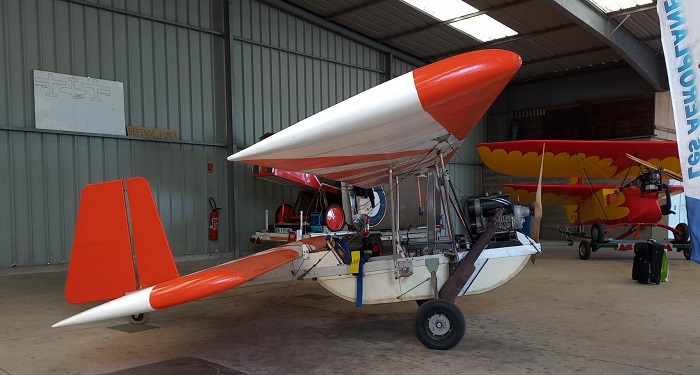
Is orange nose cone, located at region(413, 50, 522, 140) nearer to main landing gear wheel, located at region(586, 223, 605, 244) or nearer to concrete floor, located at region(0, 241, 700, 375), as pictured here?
concrete floor, located at region(0, 241, 700, 375)

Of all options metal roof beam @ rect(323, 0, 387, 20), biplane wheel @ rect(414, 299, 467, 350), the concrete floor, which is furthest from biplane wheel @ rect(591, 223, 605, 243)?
biplane wheel @ rect(414, 299, 467, 350)

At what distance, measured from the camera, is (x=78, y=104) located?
9.90 metres

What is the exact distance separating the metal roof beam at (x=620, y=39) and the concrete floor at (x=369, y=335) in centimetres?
716

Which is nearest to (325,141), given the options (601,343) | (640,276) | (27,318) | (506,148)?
(601,343)

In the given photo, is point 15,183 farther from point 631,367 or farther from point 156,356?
point 631,367

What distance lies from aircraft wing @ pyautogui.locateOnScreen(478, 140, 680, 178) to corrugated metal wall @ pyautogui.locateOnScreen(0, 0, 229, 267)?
688 cm

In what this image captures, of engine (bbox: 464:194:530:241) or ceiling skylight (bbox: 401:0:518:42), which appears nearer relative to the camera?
engine (bbox: 464:194:530:241)

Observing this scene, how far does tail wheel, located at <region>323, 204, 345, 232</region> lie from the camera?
34.1 feet

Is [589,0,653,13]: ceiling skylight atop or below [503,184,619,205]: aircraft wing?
atop

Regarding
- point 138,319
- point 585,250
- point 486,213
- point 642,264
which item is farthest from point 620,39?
point 138,319

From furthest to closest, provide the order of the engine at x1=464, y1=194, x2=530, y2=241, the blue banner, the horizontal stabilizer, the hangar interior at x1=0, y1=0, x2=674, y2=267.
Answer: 1. the hangar interior at x1=0, y1=0, x2=674, y2=267
2. the engine at x1=464, y1=194, x2=530, y2=241
3. the horizontal stabilizer
4. the blue banner

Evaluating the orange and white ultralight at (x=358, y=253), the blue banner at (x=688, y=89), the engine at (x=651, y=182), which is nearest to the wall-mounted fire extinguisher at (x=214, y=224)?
the orange and white ultralight at (x=358, y=253)

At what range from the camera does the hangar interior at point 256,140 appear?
4.12m

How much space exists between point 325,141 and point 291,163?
571 mm
